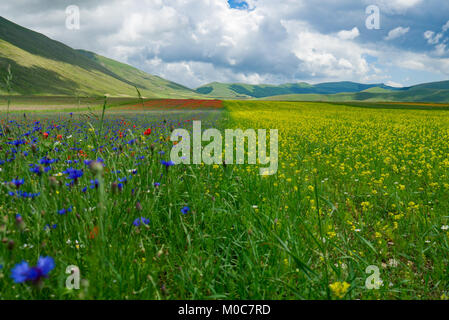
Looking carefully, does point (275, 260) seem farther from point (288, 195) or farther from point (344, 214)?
point (344, 214)

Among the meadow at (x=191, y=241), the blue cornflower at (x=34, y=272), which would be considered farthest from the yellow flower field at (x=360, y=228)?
the blue cornflower at (x=34, y=272)

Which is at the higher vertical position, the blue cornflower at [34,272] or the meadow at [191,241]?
the blue cornflower at [34,272]

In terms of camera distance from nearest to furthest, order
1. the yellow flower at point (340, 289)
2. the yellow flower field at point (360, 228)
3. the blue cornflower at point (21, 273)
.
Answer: the blue cornflower at point (21, 273) → the yellow flower at point (340, 289) → the yellow flower field at point (360, 228)

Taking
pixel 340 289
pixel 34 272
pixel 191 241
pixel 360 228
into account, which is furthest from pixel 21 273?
pixel 360 228

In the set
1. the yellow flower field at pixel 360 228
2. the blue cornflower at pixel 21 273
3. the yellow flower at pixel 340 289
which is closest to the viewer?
the blue cornflower at pixel 21 273

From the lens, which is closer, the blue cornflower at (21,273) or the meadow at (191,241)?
the blue cornflower at (21,273)

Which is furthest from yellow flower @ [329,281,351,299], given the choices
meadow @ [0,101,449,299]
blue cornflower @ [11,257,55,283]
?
blue cornflower @ [11,257,55,283]

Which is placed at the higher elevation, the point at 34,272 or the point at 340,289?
the point at 34,272

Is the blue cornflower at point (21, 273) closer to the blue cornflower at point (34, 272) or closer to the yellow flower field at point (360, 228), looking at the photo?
the blue cornflower at point (34, 272)

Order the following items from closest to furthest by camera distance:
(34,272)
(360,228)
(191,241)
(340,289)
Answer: (34,272), (340,289), (191,241), (360,228)

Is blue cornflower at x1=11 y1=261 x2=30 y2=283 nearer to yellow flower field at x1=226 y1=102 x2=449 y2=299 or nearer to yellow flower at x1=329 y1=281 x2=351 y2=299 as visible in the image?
yellow flower field at x1=226 y1=102 x2=449 y2=299

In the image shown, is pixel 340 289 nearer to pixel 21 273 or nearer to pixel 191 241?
pixel 191 241

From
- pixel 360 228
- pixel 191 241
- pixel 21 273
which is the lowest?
pixel 360 228
